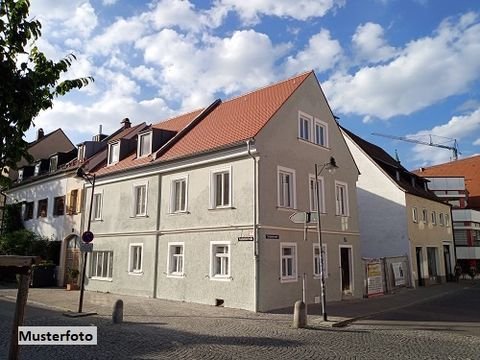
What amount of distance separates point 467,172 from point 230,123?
47.3 meters

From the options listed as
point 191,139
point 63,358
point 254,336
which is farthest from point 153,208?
point 63,358

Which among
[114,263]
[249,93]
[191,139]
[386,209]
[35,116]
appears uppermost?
[249,93]

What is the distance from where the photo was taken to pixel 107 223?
24969mm

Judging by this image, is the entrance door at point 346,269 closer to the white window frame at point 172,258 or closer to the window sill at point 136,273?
the white window frame at point 172,258

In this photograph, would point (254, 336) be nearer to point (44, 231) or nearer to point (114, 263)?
→ point (114, 263)

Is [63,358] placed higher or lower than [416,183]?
lower

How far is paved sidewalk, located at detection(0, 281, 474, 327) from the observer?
A: 50.3ft

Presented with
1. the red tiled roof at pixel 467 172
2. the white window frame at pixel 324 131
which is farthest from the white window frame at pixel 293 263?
the red tiled roof at pixel 467 172

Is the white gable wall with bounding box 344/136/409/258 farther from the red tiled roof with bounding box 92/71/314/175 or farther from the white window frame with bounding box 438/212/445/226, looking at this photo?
the red tiled roof with bounding box 92/71/314/175

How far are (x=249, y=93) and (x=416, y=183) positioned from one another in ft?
65.8

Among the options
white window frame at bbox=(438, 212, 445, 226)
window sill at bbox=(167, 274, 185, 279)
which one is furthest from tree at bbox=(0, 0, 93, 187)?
white window frame at bbox=(438, 212, 445, 226)

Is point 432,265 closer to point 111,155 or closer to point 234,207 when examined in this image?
point 234,207

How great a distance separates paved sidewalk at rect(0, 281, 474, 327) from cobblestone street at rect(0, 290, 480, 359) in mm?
139

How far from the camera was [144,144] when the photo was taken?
2447 centimetres
